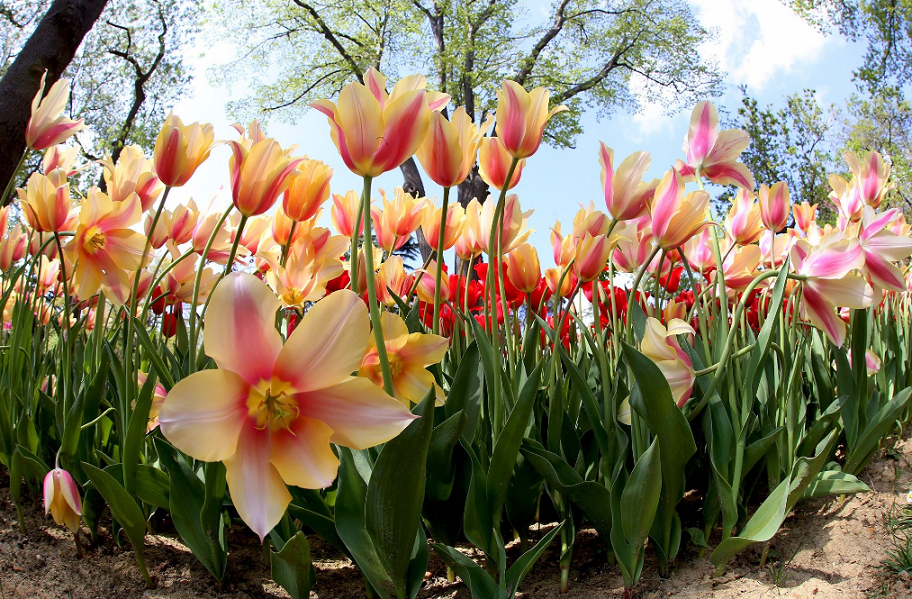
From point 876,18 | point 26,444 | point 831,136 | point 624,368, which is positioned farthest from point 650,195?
point 831,136

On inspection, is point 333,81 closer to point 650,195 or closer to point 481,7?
point 481,7

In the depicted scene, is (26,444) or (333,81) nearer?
(26,444)

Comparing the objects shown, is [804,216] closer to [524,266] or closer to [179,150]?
[524,266]

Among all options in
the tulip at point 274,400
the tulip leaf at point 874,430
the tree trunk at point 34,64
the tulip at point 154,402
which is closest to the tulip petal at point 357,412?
the tulip at point 274,400

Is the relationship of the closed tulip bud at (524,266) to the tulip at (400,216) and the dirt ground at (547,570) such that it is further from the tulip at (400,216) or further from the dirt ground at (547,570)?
the dirt ground at (547,570)

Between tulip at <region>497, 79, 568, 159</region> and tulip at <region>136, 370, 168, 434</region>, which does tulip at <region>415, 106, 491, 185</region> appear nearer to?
tulip at <region>497, 79, 568, 159</region>

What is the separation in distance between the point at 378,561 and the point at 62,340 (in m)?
1.10

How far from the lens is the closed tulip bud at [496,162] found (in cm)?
109

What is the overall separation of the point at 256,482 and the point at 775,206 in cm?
137

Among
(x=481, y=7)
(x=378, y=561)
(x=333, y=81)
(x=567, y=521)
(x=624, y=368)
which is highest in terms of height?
(x=481, y=7)

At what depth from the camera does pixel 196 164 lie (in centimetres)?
107

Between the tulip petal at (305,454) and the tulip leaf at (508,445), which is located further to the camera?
the tulip leaf at (508,445)

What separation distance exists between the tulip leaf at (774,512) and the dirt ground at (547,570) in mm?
63

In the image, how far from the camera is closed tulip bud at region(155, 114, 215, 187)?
1.03 m
